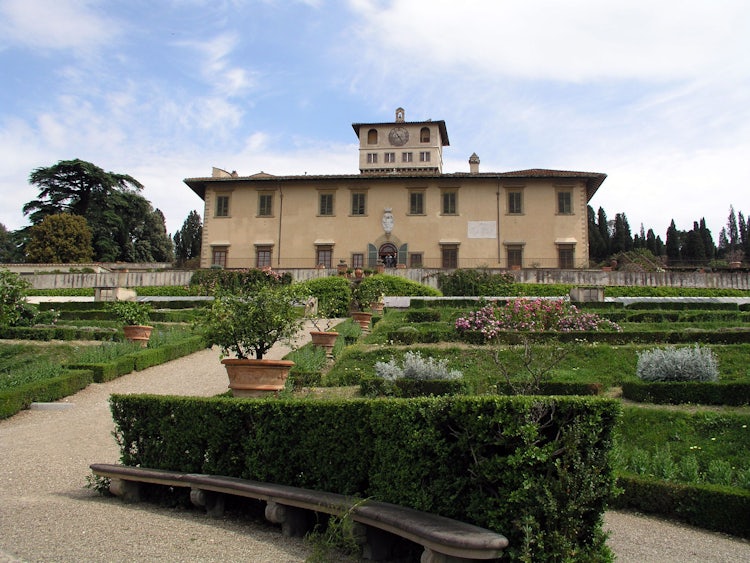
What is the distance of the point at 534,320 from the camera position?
18109 millimetres

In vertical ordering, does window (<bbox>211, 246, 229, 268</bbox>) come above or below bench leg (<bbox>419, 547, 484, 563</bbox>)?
above

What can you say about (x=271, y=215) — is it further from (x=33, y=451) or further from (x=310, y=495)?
(x=310, y=495)

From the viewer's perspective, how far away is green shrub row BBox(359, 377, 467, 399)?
36.8 ft

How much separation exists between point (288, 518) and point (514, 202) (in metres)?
34.1

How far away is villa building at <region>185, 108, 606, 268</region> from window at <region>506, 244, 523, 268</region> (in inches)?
2.0

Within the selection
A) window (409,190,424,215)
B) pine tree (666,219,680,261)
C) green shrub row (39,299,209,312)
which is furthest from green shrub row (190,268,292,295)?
pine tree (666,219,680,261)

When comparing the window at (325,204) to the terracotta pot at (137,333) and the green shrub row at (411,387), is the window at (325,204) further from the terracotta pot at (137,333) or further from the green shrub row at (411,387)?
the green shrub row at (411,387)

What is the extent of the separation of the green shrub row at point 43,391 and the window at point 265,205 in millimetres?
26571

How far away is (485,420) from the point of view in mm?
4785

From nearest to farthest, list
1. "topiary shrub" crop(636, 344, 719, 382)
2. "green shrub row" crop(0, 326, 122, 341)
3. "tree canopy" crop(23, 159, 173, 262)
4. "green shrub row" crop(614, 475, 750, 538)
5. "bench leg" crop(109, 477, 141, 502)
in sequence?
"green shrub row" crop(614, 475, 750, 538) → "bench leg" crop(109, 477, 141, 502) → "topiary shrub" crop(636, 344, 719, 382) → "green shrub row" crop(0, 326, 122, 341) → "tree canopy" crop(23, 159, 173, 262)

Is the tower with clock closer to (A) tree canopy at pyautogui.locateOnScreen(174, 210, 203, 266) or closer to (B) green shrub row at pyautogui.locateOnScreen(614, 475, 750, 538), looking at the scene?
(A) tree canopy at pyautogui.locateOnScreen(174, 210, 203, 266)

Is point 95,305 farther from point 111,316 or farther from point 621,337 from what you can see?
point 621,337

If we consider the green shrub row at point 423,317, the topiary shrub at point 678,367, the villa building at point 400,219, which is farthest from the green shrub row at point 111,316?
the topiary shrub at point 678,367

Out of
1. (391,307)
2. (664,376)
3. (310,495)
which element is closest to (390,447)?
(310,495)
